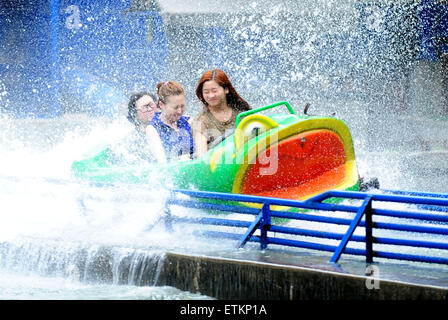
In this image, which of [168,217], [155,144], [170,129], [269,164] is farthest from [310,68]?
[168,217]

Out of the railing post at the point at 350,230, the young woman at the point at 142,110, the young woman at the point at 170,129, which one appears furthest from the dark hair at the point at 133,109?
the railing post at the point at 350,230

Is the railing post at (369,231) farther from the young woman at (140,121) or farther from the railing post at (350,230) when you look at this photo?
the young woman at (140,121)

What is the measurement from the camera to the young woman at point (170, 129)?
6.78 m

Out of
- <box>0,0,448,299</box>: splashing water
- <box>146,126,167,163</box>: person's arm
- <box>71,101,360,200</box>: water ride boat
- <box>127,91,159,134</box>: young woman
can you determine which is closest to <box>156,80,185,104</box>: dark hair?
<box>146,126,167,163</box>: person's arm

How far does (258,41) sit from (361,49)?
2416mm

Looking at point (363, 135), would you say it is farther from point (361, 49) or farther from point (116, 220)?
point (116, 220)

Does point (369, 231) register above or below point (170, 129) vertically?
below

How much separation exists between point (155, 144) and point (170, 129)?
21 centimetres

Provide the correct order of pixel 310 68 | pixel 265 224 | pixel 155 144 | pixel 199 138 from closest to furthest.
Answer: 1. pixel 265 224
2. pixel 199 138
3. pixel 155 144
4. pixel 310 68

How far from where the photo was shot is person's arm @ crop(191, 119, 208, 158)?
658cm

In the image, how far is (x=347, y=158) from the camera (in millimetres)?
6574

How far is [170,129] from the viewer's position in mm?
6863

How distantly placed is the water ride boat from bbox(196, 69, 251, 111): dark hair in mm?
386

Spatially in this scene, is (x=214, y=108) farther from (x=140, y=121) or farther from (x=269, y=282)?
(x=269, y=282)
